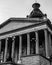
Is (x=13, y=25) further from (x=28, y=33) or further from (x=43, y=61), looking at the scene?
(x=43, y=61)

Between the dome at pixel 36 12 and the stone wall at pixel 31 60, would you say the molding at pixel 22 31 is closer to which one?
the dome at pixel 36 12

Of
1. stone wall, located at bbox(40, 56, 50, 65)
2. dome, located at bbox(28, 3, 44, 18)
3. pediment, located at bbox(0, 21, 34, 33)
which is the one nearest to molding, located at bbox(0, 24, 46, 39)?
pediment, located at bbox(0, 21, 34, 33)

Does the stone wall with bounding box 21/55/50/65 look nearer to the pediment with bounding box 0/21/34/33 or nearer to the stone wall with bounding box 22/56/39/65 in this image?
the stone wall with bounding box 22/56/39/65

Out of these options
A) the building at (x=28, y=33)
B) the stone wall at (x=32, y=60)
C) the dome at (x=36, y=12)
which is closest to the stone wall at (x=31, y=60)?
the stone wall at (x=32, y=60)

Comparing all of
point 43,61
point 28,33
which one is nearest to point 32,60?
point 43,61

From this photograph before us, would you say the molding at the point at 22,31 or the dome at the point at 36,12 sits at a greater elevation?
the dome at the point at 36,12

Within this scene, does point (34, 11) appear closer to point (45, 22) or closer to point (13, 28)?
point (13, 28)

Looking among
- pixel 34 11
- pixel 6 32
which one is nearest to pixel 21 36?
pixel 6 32

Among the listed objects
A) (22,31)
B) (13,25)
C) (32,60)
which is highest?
(13,25)

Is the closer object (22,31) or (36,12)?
(22,31)

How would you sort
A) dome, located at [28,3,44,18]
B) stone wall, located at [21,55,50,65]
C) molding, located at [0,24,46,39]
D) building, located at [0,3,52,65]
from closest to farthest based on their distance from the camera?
stone wall, located at [21,55,50,65] < building, located at [0,3,52,65] < molding, located at [0,24,46,39] < dome, located at [28,3,44,18]

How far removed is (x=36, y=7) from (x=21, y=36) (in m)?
14.6

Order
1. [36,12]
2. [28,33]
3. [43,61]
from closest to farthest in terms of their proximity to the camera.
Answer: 1. [43,61]
2. [28,33]
3. [36,12]

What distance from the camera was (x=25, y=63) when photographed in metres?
27.5
